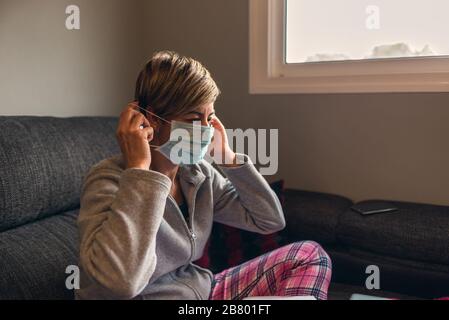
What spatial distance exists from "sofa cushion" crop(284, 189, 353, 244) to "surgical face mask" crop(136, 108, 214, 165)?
623 millimetres

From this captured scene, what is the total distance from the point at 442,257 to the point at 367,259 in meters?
0.22

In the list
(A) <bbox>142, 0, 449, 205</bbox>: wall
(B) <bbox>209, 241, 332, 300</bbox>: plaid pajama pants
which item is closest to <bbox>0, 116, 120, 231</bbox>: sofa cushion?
(B) <bbox>209, 241, 332, 300</bbox>: plaid pajama pants

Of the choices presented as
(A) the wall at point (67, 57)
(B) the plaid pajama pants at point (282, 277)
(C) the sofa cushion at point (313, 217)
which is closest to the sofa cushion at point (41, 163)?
(A) the wall at point (67, 57)

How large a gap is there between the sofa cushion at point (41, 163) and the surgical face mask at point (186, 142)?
336 millimetres

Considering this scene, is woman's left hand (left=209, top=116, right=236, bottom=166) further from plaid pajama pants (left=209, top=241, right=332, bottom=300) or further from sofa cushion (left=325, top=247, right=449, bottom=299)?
sofa cushion (left=325, top=247, right=449, bottom=299)

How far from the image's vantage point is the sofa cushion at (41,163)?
1063mm

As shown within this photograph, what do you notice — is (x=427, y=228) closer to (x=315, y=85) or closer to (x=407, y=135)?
(x=407, y=135)

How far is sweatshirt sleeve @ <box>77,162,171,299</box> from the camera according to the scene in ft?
2.69

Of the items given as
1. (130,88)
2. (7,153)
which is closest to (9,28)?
(7,153)

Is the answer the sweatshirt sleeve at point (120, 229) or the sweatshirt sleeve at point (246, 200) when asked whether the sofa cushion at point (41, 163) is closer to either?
the sweatshirt sleeve at point (120, 229)

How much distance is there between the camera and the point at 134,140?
937 millimetres

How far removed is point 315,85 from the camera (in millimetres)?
1801

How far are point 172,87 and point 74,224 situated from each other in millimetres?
511

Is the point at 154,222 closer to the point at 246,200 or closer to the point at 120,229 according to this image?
the point at 120,229
